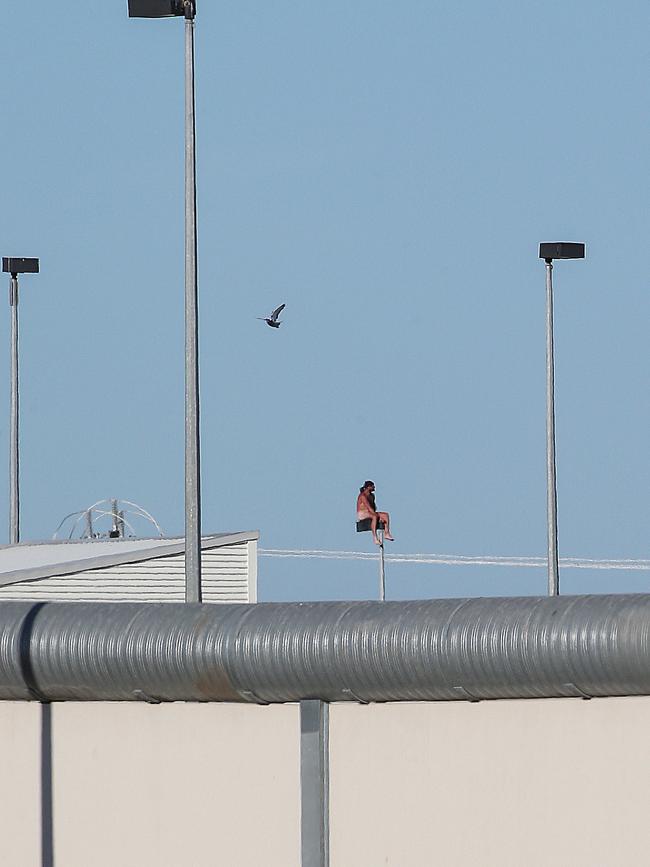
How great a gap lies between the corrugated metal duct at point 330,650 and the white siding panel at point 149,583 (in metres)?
16.3

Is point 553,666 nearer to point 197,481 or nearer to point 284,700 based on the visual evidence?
point 284,700

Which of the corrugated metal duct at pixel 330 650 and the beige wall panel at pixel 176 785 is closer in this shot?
the corrugated metal duct at pixel 330 650

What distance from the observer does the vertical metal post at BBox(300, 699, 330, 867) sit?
12.4 m

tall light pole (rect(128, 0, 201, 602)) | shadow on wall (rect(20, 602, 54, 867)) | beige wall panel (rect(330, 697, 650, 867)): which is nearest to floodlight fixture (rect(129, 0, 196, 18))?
tall light pole (rect(128, 0, 201, 602))

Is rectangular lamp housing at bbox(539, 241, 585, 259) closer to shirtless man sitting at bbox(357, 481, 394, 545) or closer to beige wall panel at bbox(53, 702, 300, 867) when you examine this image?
shirtless man sitting at bbox(357, 481, 394, 545)

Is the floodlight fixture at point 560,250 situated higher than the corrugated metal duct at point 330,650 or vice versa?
the floodlight fixture at point 560,250

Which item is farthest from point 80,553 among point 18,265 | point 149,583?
point 18,265

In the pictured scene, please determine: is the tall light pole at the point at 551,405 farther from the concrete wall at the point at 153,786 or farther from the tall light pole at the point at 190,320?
the concrete wall at the point at 153,786

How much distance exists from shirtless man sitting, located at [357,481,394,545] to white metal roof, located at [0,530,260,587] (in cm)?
304

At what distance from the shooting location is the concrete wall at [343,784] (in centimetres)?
1173

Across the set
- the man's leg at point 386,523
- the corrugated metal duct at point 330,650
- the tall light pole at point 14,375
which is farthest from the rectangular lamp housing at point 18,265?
the corrugated metal duct at point 330,650

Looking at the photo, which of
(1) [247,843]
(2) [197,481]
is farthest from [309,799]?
(2) [197,481]

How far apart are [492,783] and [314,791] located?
4.02 feet

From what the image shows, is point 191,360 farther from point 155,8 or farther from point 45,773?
point 45,773
